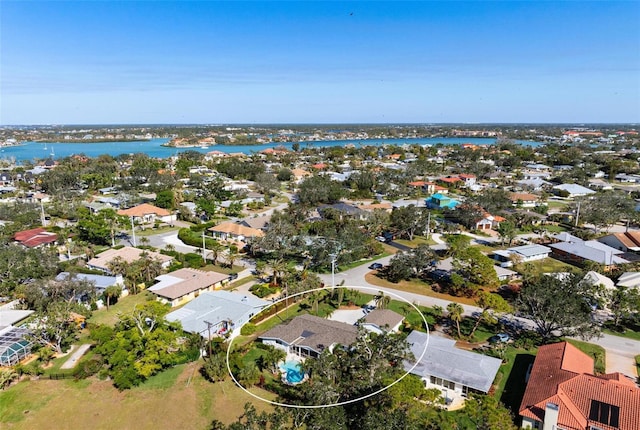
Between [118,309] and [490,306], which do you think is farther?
[118,309]

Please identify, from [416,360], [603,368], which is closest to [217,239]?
[416,360]

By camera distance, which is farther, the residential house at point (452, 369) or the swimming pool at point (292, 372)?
the swimming pool at point (292, 372)

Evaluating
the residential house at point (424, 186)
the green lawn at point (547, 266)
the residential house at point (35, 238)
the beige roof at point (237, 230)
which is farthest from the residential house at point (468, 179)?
the residential house at point (35, 238)

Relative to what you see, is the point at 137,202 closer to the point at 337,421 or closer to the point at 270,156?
the point at 337,421

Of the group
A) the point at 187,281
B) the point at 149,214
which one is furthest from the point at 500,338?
the point at 149,214

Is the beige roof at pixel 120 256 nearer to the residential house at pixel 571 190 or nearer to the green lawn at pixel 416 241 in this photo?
the green lawn at pixel 416 241

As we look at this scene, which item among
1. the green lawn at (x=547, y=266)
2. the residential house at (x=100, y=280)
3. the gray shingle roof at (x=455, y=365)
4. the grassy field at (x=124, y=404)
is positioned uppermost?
the residential house at (x=100, y=280)

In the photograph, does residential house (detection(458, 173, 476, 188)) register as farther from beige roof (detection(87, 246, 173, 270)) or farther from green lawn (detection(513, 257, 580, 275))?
beige roof (detection(87, 246, 173, 270))

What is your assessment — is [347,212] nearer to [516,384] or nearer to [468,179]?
[516,384]
